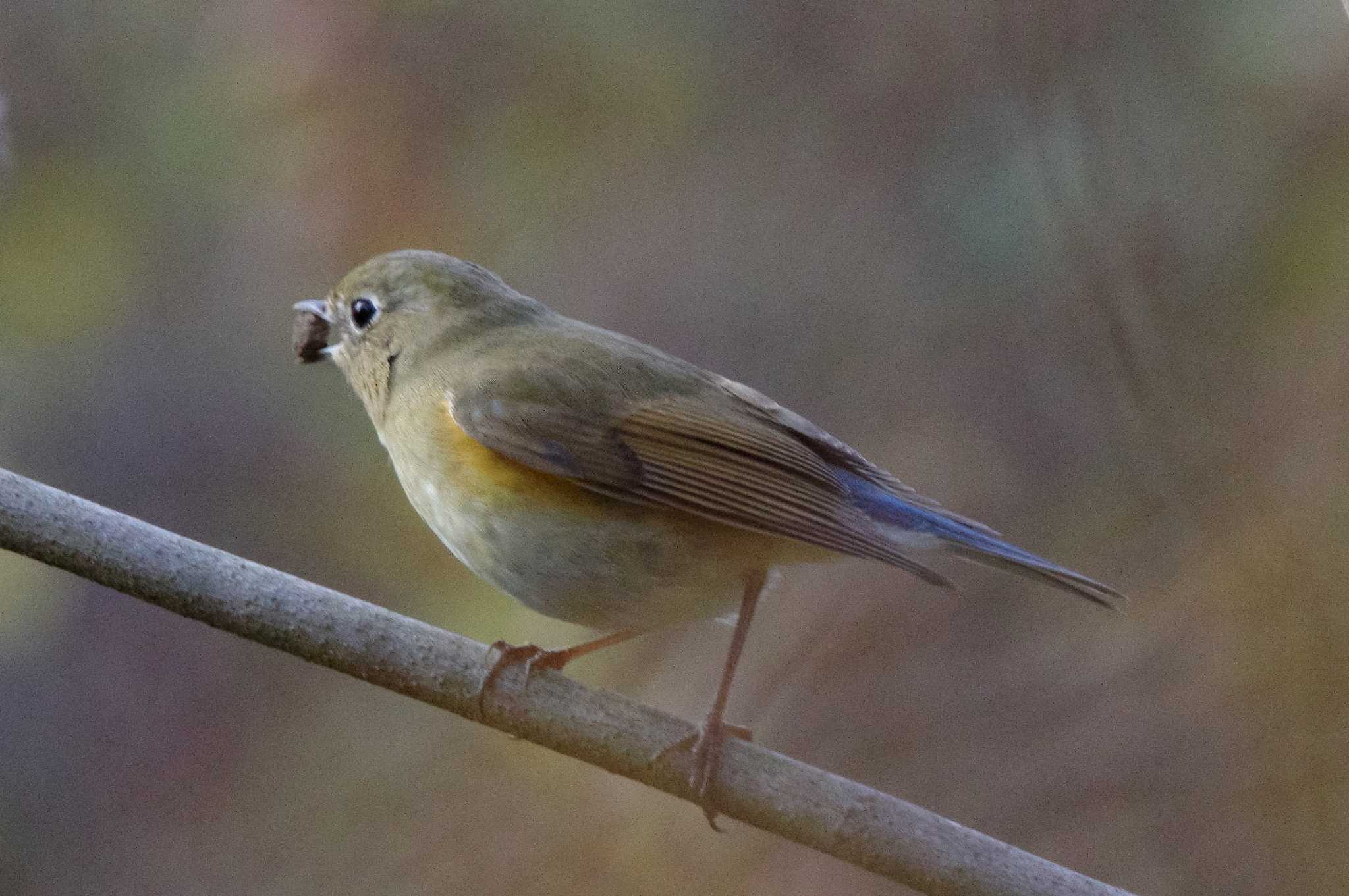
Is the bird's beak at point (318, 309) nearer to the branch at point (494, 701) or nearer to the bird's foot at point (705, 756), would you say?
the branch at point (494, 701)

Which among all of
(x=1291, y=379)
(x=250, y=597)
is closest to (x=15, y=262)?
(x=250, y=597)

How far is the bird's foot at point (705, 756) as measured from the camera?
1997mm

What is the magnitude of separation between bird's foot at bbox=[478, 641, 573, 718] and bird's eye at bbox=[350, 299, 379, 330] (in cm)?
84

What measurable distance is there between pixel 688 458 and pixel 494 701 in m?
0.59

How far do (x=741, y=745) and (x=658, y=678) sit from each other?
1114 millimetres

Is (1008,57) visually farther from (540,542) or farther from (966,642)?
(540,542)

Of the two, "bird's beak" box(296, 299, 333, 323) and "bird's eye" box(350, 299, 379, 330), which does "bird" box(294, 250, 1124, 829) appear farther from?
"bird's beak" box(296, 299, 333, 323)

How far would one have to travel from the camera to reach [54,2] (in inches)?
144

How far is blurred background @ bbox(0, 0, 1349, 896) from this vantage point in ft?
→ 9.10

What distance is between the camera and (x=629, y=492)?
2271 millimetres

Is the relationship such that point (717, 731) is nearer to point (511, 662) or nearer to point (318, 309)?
point (511, 662)

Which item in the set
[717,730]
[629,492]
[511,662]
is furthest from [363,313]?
[717,730]

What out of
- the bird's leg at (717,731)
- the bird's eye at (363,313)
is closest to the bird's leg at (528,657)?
the bird's leg at (717,731)

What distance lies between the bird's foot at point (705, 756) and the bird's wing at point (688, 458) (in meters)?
0.33
